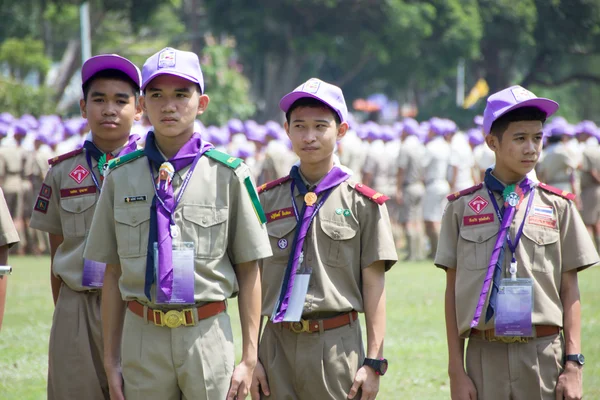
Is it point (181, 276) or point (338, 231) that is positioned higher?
point (338, 231)

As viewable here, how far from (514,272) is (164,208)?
5.79 feet

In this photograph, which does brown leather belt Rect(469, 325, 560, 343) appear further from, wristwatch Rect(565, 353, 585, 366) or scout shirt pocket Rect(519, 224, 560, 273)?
scout shirt pocket Rect(519, 224, 560, 273)

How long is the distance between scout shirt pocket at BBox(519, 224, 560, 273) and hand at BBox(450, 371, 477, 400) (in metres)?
0.63

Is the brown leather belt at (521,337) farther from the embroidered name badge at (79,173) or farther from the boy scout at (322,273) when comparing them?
the embroidered name badge at (79,173)

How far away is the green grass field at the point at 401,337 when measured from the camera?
7801 mm

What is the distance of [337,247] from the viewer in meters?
4.76

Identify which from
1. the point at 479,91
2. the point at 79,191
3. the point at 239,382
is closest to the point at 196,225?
the point at 239,382

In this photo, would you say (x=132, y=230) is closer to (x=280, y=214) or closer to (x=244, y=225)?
(x=244, y=225)

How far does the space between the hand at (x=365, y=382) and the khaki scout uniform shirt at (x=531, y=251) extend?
1.69ft

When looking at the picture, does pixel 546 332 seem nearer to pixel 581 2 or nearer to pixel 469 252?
pixel 469 252

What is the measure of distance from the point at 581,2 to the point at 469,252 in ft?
117

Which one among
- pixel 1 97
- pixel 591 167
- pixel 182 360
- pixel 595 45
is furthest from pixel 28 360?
pixel 595 45

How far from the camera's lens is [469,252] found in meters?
4.79

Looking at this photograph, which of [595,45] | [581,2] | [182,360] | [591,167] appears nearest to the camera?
[182,360]
